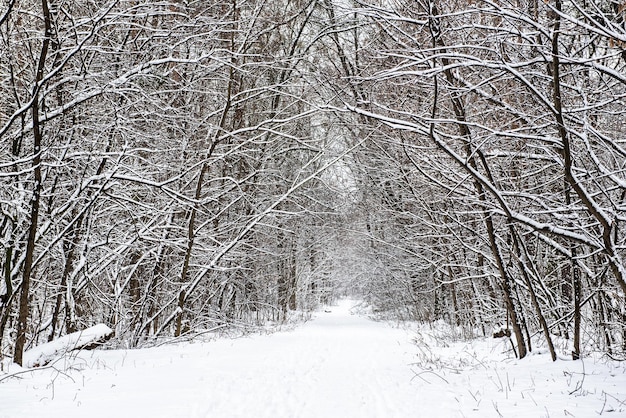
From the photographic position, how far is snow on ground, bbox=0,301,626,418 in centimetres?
385

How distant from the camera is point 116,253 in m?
7.75

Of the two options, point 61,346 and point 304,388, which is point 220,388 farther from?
point 61,346

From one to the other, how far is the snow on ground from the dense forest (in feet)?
2.44

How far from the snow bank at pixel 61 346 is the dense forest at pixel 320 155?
51cm

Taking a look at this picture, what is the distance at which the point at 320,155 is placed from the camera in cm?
1022

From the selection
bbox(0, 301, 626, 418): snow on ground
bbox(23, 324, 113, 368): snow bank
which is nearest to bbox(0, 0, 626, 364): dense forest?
bbox(23, 324, 113, 368): snow bank

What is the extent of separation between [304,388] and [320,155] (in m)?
5.92

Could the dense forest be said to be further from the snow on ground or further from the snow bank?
the snow on ground

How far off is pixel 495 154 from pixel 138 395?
4.59 metres

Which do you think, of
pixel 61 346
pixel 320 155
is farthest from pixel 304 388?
pixel 320 155

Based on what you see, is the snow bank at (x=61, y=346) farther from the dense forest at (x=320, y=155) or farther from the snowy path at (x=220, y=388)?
the dense forest at (x=320, y=155)

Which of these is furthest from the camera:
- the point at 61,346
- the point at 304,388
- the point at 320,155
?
the point at 320,155

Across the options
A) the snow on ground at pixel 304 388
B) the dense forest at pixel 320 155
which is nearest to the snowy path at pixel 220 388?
the snow on ground at pixel 304 388

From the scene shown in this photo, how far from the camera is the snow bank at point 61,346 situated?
5695 millimetres
